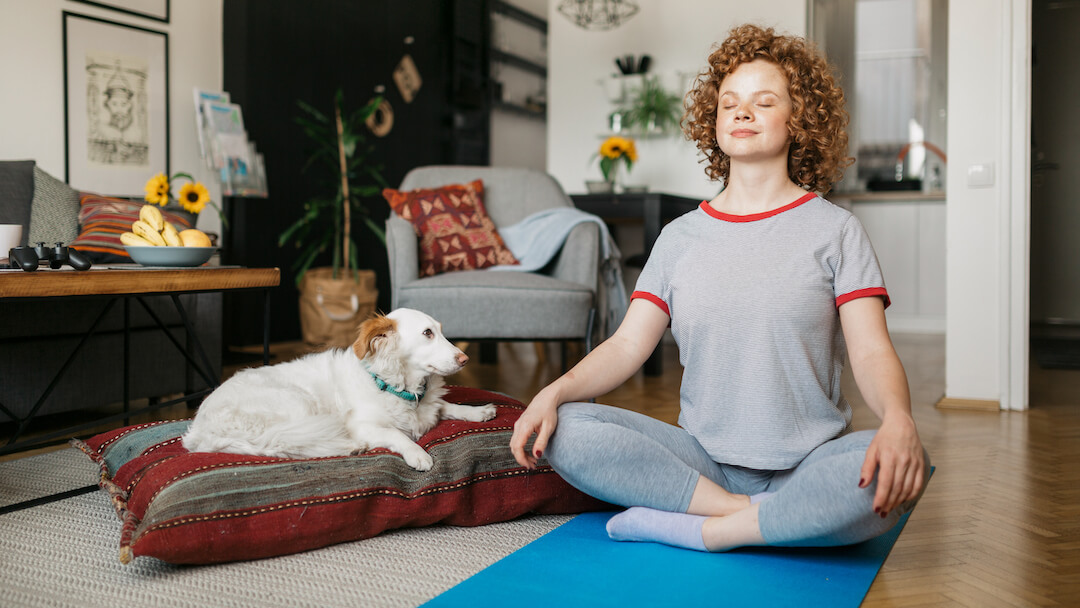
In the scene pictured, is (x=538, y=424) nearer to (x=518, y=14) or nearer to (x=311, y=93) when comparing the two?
(x=311, y=93)

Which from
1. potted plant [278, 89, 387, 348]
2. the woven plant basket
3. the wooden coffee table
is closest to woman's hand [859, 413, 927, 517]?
the wooden coffee table

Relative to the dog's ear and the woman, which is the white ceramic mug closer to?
the dog's ear

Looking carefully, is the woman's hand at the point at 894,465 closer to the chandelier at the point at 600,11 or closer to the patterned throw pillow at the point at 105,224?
the patterned throw pillow at the point at 105,224

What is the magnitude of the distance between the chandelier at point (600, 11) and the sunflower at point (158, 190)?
242 cm

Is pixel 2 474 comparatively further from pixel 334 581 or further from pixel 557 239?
pixel 557 239

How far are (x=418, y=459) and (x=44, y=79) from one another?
3.29 metres

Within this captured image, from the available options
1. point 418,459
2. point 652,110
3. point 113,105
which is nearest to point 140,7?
point 113,105

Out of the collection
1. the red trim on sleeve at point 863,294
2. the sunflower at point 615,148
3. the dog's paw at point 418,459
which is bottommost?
the dog's paw at point 418,459

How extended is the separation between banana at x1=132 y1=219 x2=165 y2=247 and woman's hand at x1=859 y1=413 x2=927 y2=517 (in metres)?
1.92

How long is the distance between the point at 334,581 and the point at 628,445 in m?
0.54

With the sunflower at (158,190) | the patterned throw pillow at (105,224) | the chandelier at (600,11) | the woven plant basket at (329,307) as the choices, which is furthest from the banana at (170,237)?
the chandelier at (600,11)

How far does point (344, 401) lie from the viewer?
1.86 m

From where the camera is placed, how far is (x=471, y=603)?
4.33 ft

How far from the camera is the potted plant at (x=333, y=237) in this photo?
4703mm
